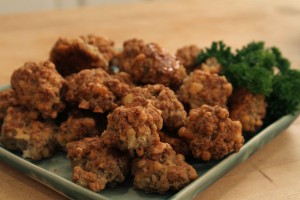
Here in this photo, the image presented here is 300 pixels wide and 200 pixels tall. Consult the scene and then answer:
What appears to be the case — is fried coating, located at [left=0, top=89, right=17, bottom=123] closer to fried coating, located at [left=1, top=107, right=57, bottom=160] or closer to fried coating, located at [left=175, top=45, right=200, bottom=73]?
fried coating, located at [left=1, top=107, right=57, bottom=160]

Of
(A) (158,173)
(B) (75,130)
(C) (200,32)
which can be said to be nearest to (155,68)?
(B) (75,130)

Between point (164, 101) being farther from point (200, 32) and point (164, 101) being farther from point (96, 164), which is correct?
point (200, 32)

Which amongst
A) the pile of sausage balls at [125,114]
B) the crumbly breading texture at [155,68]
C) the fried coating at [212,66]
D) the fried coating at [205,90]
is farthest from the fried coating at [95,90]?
the fried coating at [212,66]

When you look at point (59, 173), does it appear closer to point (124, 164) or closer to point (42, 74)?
point (124, 164)

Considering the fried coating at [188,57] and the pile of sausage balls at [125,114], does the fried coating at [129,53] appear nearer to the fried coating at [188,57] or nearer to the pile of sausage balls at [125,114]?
the pile of sausage balls at [125,114]

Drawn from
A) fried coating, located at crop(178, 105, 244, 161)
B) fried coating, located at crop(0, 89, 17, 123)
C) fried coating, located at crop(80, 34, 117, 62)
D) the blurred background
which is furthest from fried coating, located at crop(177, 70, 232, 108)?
the blurred background
